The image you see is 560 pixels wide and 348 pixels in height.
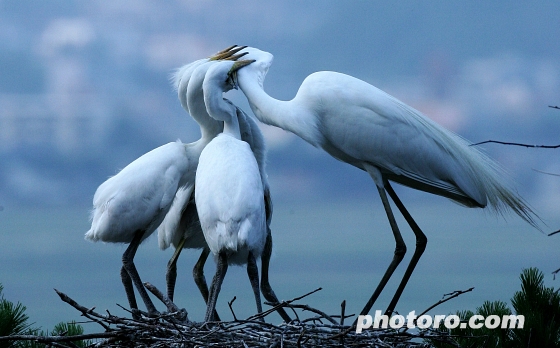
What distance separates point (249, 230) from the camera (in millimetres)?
4352

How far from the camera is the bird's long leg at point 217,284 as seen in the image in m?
4.52

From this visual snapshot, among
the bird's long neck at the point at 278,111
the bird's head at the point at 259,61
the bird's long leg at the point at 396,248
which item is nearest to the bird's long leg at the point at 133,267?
the bird's long neck at the point at 278,111

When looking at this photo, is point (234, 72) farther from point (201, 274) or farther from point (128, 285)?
point (128, 285)

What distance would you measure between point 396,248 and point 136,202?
6.53 ft

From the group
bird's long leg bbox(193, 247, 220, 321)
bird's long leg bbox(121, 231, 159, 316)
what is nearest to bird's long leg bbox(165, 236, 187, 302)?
bird's long leg bbox(193, 247, 220, 321)

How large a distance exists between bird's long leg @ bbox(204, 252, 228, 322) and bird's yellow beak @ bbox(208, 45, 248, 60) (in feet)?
5.82

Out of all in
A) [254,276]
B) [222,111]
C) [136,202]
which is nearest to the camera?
[254,276]

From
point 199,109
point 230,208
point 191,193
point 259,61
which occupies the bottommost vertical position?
point 230,208

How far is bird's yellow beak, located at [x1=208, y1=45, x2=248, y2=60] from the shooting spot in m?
5.65

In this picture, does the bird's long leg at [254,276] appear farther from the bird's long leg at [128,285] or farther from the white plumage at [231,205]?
the bird's long leg at [128,285]

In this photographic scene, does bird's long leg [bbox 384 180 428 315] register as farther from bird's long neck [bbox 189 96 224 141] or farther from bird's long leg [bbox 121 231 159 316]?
bird's long leg [bbox 121 231 159 316]

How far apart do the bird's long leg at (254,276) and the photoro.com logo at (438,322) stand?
655 mm

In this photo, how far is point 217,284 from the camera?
15.2ft

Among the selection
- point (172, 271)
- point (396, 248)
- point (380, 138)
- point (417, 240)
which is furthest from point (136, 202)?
point (417, 240)
